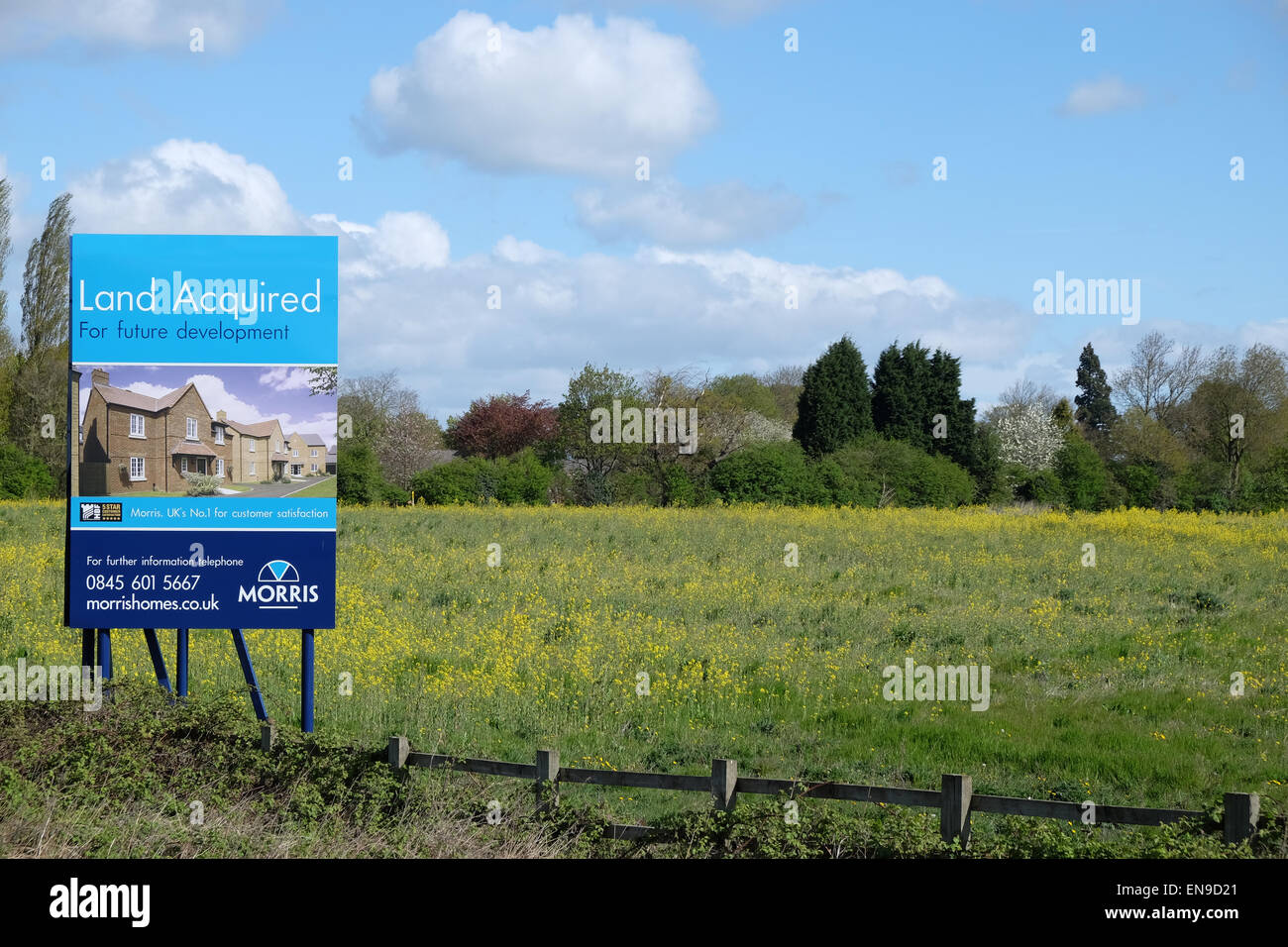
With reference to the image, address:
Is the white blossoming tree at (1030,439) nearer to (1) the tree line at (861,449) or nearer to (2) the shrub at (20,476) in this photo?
(1) the tree line at (861,449)

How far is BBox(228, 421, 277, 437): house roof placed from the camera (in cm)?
1042

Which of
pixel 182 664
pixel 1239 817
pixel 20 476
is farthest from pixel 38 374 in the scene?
pixel 1239 817

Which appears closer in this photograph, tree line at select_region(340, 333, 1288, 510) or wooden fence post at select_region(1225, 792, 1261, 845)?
wooden fence post at select_region(1225, 792, 1261, 845)

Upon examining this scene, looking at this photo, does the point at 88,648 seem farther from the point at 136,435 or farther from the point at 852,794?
the point at 852,794

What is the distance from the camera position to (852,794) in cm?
844

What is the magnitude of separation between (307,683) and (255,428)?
8.69 feet

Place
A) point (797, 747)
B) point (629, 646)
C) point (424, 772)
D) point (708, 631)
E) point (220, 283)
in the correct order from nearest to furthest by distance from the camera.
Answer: point (424, 772) < point (220, 283) < point (797, 747) < point (629, 646) < point (708, 631)

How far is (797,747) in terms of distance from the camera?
1236cm

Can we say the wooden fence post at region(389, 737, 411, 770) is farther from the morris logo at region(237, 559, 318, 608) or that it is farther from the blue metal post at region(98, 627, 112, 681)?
the blue metal post at region(98, 627, 112, 681)

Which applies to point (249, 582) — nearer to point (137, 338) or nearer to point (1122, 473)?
point (137, 338)

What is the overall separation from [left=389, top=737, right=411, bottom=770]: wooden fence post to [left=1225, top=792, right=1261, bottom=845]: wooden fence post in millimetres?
6610

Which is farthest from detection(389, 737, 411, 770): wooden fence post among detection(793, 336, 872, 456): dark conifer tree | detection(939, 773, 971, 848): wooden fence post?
detection(793, 336, 872, 456): dark conifer tree
